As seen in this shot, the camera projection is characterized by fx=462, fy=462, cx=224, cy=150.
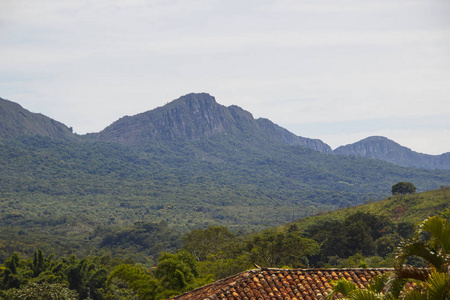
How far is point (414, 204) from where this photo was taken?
4988 cm

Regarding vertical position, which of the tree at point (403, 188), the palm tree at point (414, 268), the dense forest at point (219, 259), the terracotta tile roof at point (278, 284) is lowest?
the dense forest at point (219, 259)

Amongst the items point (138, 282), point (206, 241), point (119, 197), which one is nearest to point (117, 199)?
point (119, 197)

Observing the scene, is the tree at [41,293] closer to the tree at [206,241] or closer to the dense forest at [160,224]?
the dense forest at [160,224]

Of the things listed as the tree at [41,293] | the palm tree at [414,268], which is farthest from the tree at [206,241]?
the palm tree at [414,268]

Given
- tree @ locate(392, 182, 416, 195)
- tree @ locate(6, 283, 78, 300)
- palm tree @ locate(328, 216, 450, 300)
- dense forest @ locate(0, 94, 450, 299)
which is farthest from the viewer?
tree @ locate(392, 182, 416, 195)

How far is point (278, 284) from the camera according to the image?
31.7 feet

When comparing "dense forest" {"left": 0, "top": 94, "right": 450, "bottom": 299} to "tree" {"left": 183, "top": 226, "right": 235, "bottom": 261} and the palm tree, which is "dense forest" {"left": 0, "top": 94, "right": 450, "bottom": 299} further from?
the palm tree

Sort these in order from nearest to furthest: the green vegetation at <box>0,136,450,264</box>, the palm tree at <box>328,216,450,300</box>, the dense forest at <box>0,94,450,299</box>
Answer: the palm tree at <box>328,216,450,300</box>
the dense forest at <box>0,94,450,299</box>
the green vegetation at <box>0,136,450,264</box>

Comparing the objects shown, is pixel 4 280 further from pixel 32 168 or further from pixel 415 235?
pixel 32 168

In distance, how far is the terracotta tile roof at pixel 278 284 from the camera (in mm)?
9211

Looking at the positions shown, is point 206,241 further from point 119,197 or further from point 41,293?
point 119,197

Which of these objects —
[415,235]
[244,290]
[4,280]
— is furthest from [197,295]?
[4,280]

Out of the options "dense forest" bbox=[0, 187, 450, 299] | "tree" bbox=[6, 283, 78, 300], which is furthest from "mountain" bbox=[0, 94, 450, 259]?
"tree" bbox=[6, 283, 78, 300]

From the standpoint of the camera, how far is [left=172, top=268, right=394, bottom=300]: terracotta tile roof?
30.2 ft
